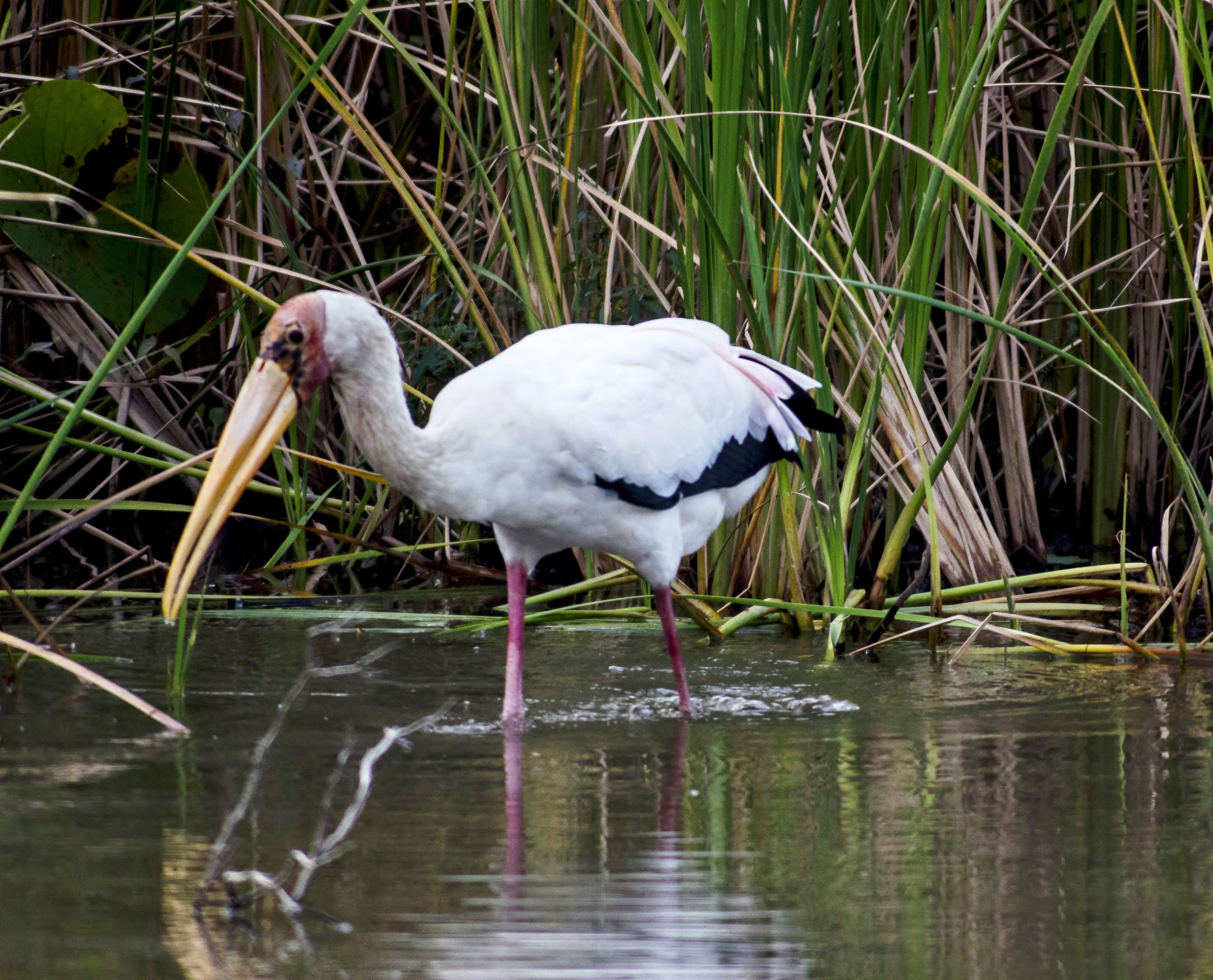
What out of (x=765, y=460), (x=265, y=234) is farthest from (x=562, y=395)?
(x=265, y=234)

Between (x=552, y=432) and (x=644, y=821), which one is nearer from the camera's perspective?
(x=644, y=821)

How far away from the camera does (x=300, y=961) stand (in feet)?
6.95

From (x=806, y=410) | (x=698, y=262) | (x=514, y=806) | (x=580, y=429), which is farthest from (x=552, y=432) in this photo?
(x=698, y=262)

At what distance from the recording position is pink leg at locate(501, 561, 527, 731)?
11.7 ft

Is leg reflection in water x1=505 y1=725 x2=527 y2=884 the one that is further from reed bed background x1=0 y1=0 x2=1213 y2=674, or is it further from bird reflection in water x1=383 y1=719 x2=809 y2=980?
reed bed background x1=0 y1=0 x2=1213 y2=674

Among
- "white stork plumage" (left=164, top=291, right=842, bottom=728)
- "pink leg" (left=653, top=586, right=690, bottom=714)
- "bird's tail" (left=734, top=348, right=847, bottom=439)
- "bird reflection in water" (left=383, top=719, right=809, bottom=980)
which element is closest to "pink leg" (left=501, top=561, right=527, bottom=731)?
"white stork plumage" (left=164, top=291, right=842, bottom=728)

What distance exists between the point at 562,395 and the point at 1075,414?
280 centimetres

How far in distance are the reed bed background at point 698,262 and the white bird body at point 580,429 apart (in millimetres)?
223

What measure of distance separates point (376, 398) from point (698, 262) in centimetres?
158

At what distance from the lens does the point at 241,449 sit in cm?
326

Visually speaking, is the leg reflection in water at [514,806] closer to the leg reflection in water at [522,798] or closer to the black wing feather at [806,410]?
the leg reflection in water at [522,798]

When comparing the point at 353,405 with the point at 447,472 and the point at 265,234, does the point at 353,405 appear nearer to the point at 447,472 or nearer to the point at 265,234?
the point at 447,472

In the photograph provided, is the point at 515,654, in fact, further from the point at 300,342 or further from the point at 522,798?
the point at 300,342

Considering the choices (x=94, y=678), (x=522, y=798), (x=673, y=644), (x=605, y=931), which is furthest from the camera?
(x=673, y=644)
